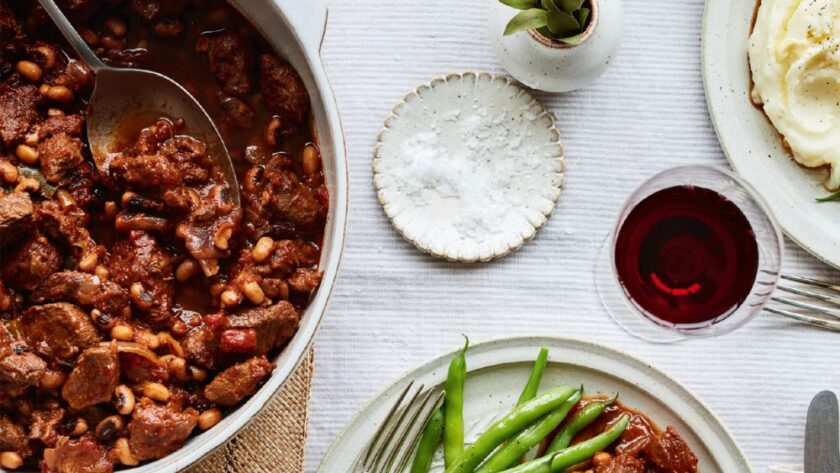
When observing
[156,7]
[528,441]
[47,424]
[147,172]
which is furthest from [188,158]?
[528,441]

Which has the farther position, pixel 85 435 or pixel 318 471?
pixel 318 471

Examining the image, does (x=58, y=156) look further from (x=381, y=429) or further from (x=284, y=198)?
(x=381, y=429)

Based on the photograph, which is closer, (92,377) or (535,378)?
(92,377)

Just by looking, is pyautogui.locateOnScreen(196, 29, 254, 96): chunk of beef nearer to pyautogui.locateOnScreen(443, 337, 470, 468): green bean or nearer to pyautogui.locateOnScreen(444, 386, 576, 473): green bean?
pyautogui.locateOnScreen(443, 337, 470, 468): green bean

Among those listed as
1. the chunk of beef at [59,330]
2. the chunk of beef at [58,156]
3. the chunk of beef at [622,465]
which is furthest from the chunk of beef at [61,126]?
the chunk of beef at [622,465]

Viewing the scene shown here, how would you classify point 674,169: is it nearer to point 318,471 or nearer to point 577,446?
point 577,446

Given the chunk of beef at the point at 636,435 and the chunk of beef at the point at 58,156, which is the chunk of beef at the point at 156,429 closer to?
the chunk of beef at the point at 58,156

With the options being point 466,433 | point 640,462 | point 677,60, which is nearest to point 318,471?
point 466,433
